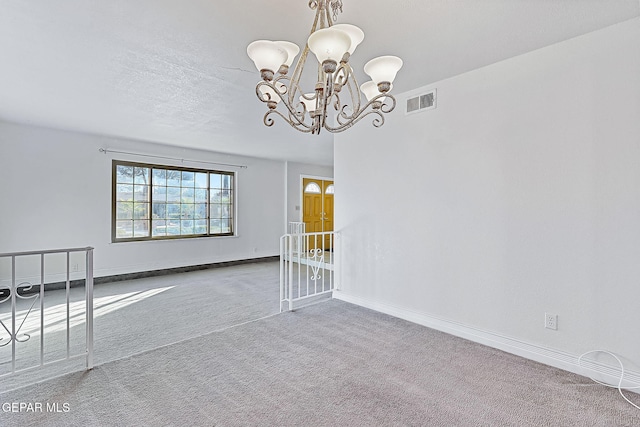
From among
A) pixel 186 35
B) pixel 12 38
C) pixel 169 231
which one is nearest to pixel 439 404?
pixel 186 35

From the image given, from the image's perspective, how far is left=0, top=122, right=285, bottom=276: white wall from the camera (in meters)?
4.30

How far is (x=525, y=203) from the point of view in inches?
98.1

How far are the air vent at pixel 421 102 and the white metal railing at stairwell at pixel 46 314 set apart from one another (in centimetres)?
316

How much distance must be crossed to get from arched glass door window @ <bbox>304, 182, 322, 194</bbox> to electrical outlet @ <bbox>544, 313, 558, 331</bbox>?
245 inches

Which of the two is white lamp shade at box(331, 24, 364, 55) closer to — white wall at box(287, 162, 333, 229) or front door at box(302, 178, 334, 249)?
white wall at box(287, 162, 333, 229)

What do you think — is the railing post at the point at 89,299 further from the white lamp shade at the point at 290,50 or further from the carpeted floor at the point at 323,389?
the white lamp shade at the point at 290,50

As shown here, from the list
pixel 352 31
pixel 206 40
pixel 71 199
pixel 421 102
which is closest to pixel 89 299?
pixel 206 40

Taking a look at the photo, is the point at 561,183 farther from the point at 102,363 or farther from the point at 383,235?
the point at 102,363

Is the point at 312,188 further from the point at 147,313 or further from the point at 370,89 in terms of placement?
the point at 370,89

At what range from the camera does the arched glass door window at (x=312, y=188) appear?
8.13m

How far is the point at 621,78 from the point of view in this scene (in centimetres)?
208

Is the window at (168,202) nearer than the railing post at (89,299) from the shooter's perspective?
No

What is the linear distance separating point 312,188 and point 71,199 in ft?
16.7

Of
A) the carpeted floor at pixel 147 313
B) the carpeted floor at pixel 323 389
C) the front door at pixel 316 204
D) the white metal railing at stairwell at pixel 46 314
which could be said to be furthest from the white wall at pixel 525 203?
the front door at pixel 316 204
